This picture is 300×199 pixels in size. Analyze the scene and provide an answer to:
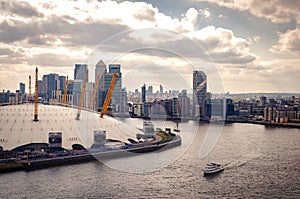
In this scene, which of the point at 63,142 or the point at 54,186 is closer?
the point at 54,186

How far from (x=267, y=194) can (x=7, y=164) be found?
429 cm

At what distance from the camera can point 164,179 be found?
5.86 meters

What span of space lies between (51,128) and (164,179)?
3295 mm

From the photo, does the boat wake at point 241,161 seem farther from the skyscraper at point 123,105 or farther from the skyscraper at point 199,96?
the skyscraper at point 123,105

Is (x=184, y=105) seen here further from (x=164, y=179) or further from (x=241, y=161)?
(x=164, y=179)

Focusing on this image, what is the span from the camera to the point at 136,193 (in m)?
5.11

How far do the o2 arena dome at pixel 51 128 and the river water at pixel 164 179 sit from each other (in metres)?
0.95

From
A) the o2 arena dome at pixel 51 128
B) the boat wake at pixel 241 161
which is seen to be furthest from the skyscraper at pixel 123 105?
the boat wake at pixel 241 161

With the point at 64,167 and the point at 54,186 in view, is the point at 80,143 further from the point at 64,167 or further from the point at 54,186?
the point at 54,186


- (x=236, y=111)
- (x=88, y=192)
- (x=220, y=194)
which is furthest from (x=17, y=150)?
(x=236, y=111)

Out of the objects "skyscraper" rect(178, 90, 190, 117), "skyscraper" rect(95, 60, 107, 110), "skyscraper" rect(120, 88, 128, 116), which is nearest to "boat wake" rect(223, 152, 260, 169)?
"skyscraper" rect(178, 90, 190, 117)

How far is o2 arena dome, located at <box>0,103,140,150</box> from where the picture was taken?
748 cm

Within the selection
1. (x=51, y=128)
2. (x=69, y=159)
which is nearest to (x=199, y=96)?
(x=51, y=128)

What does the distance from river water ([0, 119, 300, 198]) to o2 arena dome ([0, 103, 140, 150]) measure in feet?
3.13
